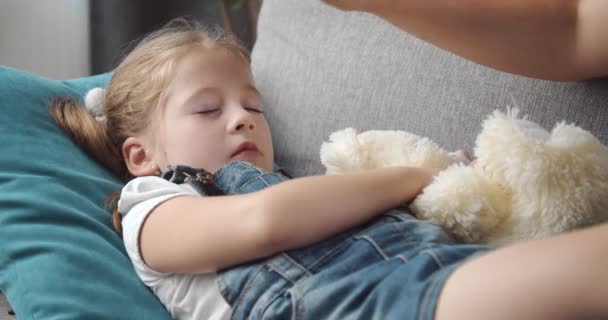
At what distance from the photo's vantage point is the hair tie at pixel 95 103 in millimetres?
1372

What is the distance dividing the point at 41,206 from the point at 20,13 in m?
1.53

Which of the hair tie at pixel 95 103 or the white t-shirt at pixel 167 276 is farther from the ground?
the hair tie at pixel 95 103

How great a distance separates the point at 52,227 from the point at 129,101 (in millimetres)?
328

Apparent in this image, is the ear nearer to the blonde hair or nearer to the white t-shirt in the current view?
the blonde hair

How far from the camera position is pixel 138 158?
127 cm

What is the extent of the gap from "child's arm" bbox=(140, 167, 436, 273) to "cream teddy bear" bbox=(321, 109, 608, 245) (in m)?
0.07

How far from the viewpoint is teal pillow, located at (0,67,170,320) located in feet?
3.08

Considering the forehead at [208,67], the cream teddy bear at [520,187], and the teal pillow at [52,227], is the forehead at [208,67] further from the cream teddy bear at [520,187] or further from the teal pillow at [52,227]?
the cream teddy bear at [520,187]

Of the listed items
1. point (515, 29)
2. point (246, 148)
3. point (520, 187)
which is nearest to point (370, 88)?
point (246, 148)

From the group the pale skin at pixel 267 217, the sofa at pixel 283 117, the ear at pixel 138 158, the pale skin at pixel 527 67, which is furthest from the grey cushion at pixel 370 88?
the ear at pixel 138 158

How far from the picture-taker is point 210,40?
4.35ft

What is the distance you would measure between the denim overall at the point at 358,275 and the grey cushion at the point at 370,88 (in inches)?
Result: 14.7

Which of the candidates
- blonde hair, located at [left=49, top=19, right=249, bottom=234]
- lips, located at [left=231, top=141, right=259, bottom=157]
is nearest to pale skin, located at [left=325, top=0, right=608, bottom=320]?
lips, located at [left=231, top=141, right=259, bottom=157]

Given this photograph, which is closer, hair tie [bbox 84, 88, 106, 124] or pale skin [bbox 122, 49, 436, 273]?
pale skin [bbox 122, 49, 436, 273]
